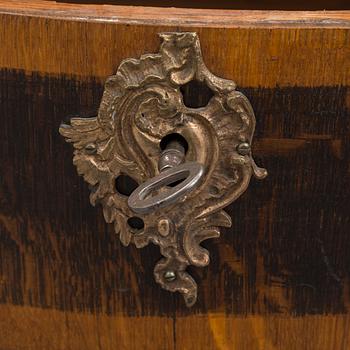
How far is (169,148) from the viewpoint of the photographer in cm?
84

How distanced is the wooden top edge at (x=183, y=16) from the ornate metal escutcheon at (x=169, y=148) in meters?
0.03

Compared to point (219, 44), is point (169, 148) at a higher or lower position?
lower

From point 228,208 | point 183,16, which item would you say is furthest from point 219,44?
point 228,208

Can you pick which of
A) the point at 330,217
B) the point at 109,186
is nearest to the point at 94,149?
the point at 109,186

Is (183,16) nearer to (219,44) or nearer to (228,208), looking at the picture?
(219,44)

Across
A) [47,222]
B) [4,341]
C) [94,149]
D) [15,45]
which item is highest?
[15,45]

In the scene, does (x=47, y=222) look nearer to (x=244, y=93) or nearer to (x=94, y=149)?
(x=94, y=149)

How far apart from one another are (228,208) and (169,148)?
0.34ft

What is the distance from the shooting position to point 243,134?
2.71 feet

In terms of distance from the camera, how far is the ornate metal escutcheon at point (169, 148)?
80 centimetres

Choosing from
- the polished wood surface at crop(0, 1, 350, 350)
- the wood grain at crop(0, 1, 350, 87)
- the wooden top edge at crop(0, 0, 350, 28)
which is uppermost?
the wooden top edge at crop(0, 0, 350, 28)

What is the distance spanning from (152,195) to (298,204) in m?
0.18

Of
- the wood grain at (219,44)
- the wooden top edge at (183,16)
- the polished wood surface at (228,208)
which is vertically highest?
the wooden top edge at (183,16)

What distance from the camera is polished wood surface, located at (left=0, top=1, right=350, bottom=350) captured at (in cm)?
81
